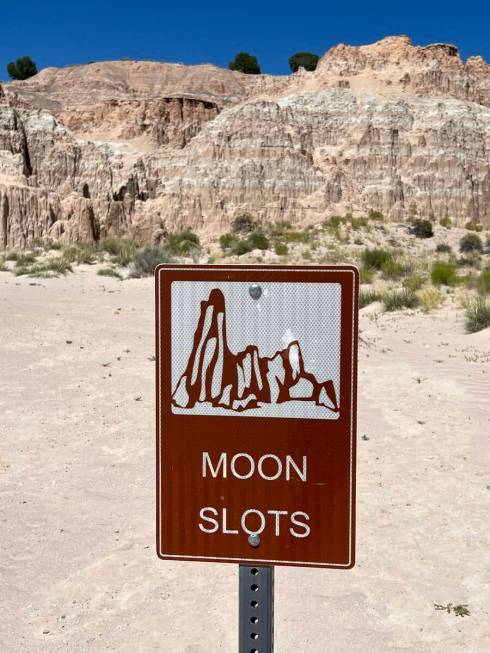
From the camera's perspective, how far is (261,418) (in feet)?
6.09

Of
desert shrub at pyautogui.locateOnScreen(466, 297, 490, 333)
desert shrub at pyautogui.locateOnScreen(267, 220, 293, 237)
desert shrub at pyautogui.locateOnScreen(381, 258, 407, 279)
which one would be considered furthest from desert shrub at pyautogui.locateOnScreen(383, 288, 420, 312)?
desert shrub at pyautogui.locateOnScreen(267, 220, 293, 237)

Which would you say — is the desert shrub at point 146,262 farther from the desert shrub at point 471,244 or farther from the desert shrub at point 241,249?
the desert shrub at point 471,244

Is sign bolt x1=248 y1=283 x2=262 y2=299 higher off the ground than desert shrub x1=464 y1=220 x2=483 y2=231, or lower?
lower

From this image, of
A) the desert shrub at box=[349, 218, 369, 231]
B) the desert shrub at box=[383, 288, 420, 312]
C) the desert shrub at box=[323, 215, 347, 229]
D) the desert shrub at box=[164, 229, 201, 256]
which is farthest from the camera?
the desert shrub at box=[323, 215, 347, 229]

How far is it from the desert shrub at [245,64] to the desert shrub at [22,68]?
25001mm

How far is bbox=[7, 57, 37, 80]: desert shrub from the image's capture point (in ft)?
294

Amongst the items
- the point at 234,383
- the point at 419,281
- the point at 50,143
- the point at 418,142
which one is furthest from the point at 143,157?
the point at 234,383

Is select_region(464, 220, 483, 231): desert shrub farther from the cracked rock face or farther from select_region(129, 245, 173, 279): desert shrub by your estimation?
select_region(129, 245, 173, 279): desert shrub

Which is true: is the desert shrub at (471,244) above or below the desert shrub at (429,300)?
above

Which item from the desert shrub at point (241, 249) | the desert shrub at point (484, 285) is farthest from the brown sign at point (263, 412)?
the desert shrub at point (241, 249)

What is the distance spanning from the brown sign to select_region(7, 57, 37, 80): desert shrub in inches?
3821

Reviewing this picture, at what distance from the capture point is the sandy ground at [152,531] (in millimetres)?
3811

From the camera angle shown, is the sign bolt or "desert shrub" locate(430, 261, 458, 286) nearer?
the sign bolt

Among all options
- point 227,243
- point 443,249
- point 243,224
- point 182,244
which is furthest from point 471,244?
point 182,244
